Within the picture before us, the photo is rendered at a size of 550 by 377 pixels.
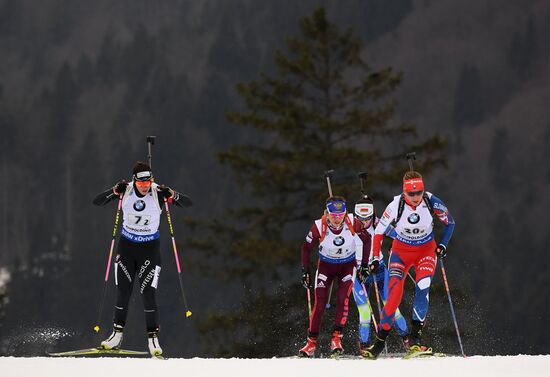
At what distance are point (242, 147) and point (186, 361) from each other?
72.8 feet

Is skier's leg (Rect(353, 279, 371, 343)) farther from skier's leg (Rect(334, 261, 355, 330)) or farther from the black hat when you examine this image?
the black hat

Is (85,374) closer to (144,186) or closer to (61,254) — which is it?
(144,186)

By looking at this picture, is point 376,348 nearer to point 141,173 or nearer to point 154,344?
point 154,344

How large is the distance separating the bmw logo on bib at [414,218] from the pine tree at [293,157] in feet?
52.6

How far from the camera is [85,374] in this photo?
39.1ft

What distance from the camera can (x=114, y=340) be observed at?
15.0m

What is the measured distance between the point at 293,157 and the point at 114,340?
64.6ft

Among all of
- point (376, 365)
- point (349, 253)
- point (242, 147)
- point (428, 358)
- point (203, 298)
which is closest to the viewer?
point (376, 365)

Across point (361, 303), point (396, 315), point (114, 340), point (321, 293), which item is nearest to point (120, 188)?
point (114, 340)

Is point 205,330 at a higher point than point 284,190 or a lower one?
lower

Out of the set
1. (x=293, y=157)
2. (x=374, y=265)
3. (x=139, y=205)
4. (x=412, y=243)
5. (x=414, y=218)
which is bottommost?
(x=374, y=265)

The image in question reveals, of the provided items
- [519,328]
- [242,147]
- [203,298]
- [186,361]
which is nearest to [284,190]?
[242,147]

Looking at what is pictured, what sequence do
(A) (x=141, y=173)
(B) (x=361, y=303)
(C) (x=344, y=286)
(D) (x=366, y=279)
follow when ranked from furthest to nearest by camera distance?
(B) (x=361, y=303) < (D) (x=366, y=279) < (C) (x=344, y=286) < (A) (x=141, y=173)

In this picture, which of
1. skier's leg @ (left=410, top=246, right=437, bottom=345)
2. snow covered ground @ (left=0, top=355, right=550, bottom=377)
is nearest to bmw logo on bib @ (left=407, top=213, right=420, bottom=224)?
skier's leg @ (left=410, top=246, right=437, bottom=345)
